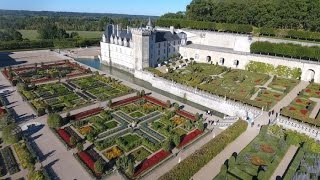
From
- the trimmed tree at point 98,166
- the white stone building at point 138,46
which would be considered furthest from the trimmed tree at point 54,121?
the white stone building at point 138,46

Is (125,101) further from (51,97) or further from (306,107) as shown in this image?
(306,107)

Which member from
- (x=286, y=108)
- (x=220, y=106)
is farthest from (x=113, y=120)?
(x=286, y=108)

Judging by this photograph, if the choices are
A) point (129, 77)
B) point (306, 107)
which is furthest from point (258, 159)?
point (129, 77)

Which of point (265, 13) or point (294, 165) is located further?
point (265, 13)

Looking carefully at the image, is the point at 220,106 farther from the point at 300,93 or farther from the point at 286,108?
the point at 300,93

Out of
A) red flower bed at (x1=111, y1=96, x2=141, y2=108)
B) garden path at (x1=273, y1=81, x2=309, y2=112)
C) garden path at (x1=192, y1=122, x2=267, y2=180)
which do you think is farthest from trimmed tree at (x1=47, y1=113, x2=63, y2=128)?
garden path at (x1=273, y1=81, x2=309, y2=112)

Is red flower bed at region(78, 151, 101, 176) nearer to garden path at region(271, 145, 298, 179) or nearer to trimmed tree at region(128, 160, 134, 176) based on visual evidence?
trimmed tree at region(128, 160, 134, 176)

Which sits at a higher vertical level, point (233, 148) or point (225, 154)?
point (233, 148)
